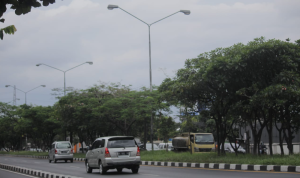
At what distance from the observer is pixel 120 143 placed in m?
16.2

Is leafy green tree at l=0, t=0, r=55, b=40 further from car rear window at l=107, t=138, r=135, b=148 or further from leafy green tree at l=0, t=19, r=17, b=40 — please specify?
car rear window at l=107, t=138, r=135, b=148

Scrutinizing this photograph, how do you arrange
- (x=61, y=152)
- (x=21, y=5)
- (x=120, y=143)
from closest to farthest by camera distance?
(x=21, y=5) < (x=120, y=143) < (x=61, y=152)

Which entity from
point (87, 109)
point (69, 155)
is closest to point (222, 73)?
point (69, 155)

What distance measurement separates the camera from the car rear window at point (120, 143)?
16031 mm

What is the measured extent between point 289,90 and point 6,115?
56.0 meters

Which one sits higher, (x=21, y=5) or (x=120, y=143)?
(x=21, y=5)

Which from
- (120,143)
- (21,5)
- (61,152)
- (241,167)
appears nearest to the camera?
(21,5)

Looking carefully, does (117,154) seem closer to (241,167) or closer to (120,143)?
(120,143)

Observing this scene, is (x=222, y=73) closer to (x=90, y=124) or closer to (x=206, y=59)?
(x=206, y=59)

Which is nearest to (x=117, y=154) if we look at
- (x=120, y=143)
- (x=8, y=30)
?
(x=120, y=143)

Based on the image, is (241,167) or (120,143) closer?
(241,167)

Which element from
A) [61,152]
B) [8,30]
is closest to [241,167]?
[8,30]

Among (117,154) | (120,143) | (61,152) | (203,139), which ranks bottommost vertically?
(61,152)

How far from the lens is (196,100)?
22125mm
